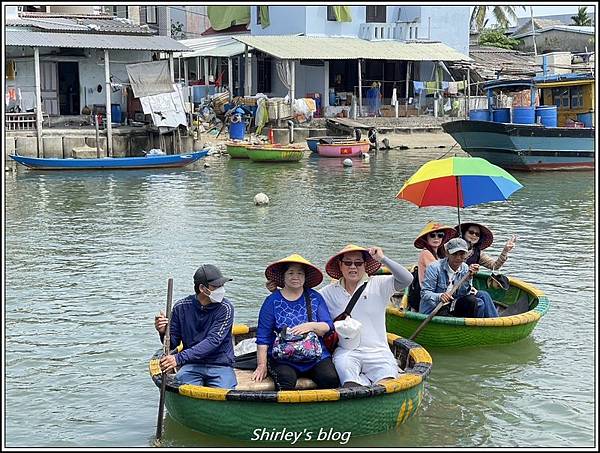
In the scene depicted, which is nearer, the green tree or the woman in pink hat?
the woman in pink hat

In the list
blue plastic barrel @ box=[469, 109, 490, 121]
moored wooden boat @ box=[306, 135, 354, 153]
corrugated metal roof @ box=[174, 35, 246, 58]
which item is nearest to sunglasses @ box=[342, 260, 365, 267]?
blue plastic barrel @ box=[469, 109, 490, 121]

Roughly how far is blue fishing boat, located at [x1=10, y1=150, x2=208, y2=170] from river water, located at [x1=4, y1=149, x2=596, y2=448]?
36cm

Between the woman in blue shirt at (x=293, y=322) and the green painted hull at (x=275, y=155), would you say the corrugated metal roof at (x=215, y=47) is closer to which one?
the green painted hull at (x=275, y=155)

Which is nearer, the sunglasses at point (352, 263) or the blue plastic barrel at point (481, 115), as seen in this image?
the sunglasses at point (352, 263)

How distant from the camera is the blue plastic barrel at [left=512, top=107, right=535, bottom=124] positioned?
81.7ft

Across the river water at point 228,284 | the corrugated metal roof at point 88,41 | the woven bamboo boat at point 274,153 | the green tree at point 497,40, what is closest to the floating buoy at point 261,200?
the river water at point 228,284

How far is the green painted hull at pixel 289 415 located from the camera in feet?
20.5

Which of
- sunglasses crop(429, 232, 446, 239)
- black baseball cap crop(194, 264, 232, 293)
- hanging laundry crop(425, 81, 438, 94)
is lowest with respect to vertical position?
sunglasses crop(429, 232, 446, 239)

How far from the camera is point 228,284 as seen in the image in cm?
1166

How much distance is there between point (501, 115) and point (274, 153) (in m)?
6.64

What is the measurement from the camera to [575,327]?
9734mm

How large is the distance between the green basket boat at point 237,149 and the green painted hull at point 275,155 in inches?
22.2

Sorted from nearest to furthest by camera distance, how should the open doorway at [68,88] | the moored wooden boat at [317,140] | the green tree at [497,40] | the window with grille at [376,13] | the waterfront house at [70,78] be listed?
the waterfront house at [70,78] < the moored wooden boat at [317,140] < the open doorway at [68,88] < the window with grille at [376,13] < the green tree at [497,40]

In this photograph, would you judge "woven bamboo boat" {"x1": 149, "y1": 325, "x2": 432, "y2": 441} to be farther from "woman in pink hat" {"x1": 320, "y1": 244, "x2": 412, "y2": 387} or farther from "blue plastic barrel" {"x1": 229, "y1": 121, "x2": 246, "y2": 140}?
"blue plastic barrel" {"x1": 229, "y1": 121, "x2": 246, "y2": 140}
